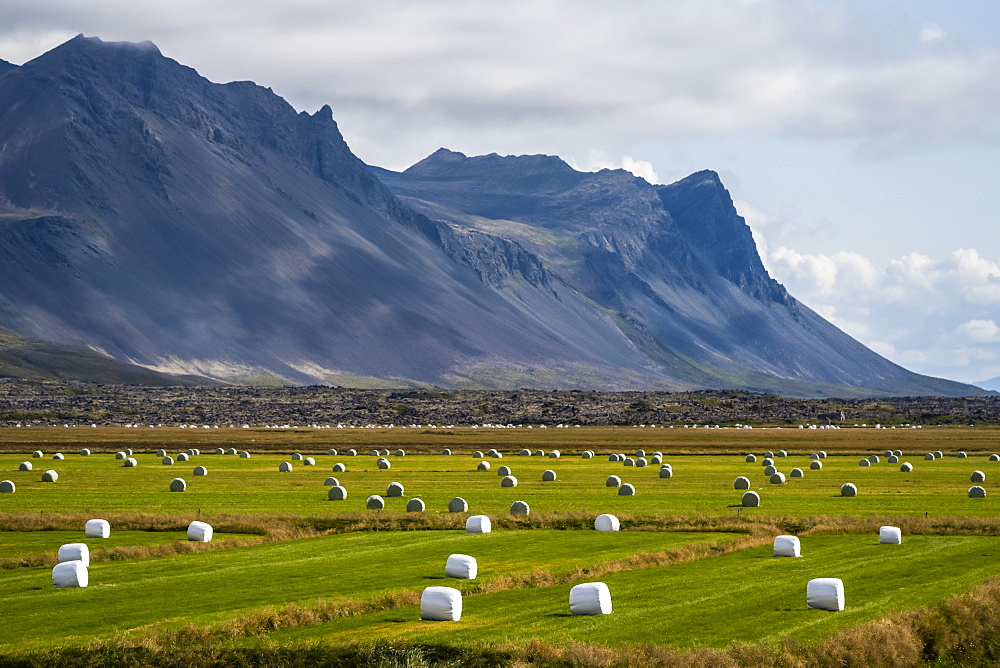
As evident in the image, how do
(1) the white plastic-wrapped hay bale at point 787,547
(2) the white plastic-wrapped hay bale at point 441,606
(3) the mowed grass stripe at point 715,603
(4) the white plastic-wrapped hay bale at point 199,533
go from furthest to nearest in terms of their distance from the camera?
(4) the white plastic-wrapped hay bale at point 199,533
(1) the white plastic-wrapped hay bale at point 787,547
(2) the white plastic-wrapped hay bale at point 441,606
(3) the mowed grass stripe at point 715,603

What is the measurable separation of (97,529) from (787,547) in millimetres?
24568

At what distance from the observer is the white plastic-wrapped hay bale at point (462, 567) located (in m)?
37.2

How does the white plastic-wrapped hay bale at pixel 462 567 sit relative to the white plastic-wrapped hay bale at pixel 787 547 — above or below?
above

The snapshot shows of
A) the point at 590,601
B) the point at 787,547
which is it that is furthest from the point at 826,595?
the point at 787,547

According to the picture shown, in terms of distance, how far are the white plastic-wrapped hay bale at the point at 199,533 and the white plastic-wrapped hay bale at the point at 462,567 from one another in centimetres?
1329

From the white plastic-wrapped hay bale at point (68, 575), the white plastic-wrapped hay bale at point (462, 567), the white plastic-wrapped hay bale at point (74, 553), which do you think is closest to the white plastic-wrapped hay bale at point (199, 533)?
the white plastic-wrapped hay bale at point (74, 553)

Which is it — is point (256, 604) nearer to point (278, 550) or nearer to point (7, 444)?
point (278, 550)

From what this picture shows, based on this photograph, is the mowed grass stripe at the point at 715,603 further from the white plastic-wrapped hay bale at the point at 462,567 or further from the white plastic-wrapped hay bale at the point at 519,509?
the white plastic-wrapped hay bale at the point at 519,509

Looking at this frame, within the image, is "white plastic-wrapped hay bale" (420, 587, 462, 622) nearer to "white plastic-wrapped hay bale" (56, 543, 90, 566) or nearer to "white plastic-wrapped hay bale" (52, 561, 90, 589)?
"white plastic-wrapped hay bale" (52, 561, 90, 589)

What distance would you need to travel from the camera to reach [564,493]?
6994 centimetres

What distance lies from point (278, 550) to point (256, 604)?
1245 cm

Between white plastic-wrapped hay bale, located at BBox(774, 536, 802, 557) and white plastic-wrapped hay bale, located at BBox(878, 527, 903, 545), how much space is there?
4914 millimetres

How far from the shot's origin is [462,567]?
3738 cm

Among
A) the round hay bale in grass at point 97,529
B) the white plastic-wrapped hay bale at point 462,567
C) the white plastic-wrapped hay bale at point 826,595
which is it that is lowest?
the white plastic-wrapped hay bale at point 826,595
